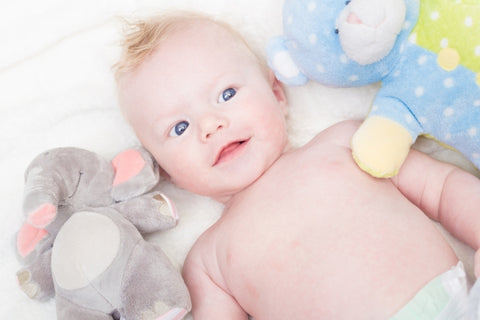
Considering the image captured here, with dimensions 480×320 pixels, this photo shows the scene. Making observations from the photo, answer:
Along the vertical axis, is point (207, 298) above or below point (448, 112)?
below

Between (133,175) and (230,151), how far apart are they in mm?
233

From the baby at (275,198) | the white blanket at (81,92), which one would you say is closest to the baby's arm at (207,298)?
the baby at (275,198)

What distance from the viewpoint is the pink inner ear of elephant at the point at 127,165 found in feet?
4.17

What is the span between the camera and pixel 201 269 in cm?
124

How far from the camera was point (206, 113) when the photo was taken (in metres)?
1.21

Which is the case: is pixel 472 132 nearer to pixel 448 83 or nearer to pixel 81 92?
pixel 448 83

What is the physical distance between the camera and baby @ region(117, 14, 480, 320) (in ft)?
3.34

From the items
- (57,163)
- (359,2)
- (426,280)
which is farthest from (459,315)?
(57,163)

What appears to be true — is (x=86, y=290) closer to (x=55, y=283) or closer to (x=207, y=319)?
(x=55, y=283)

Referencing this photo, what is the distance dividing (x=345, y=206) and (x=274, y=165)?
0.68 feet

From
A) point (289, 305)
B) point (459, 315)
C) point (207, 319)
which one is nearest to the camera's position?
point (459, 315)

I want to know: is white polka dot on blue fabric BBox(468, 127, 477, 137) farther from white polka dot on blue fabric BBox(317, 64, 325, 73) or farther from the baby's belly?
white polka dot on blue fabric BBox(317, 64, 325, 73)

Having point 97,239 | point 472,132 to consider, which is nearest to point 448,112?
point 472,132

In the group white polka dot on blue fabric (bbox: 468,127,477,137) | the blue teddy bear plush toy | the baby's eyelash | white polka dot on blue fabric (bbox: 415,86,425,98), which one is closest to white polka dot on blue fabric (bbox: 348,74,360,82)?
the blue teddy bear plush toy
